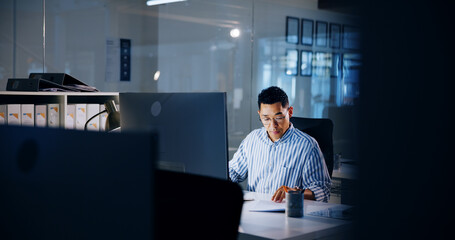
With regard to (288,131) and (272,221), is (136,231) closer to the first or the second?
(272,221)

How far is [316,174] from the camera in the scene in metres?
2.69

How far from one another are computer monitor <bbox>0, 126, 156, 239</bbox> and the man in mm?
2103

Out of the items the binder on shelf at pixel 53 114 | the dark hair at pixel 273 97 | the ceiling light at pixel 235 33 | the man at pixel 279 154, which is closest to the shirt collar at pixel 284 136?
the man at pixel 279 154

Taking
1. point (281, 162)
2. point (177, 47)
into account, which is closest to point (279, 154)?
point (281, 162)

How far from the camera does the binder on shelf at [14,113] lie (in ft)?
10.9

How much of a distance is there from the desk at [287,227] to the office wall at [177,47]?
2.61 m

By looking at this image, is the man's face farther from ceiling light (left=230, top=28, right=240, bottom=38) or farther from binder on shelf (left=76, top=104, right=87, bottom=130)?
ceiling light (left=230, top=28, right=240, bottom=38)

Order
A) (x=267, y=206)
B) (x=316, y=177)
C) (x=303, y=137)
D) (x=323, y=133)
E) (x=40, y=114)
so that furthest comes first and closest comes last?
(x=40, y=114), (x=323, y=133), (x=303, y=137), (x=316, y=177), (x=267, y=206)

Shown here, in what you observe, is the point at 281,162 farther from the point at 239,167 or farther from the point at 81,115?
the point at 81,115

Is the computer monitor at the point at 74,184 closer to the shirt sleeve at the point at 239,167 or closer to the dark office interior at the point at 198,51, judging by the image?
the dark office interior at the point at 198,51

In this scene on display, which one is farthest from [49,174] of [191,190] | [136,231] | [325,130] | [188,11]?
[188,11]

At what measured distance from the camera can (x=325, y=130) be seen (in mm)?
3045

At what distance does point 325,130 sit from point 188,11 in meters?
2.51

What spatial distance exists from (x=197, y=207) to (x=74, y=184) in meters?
0.29
